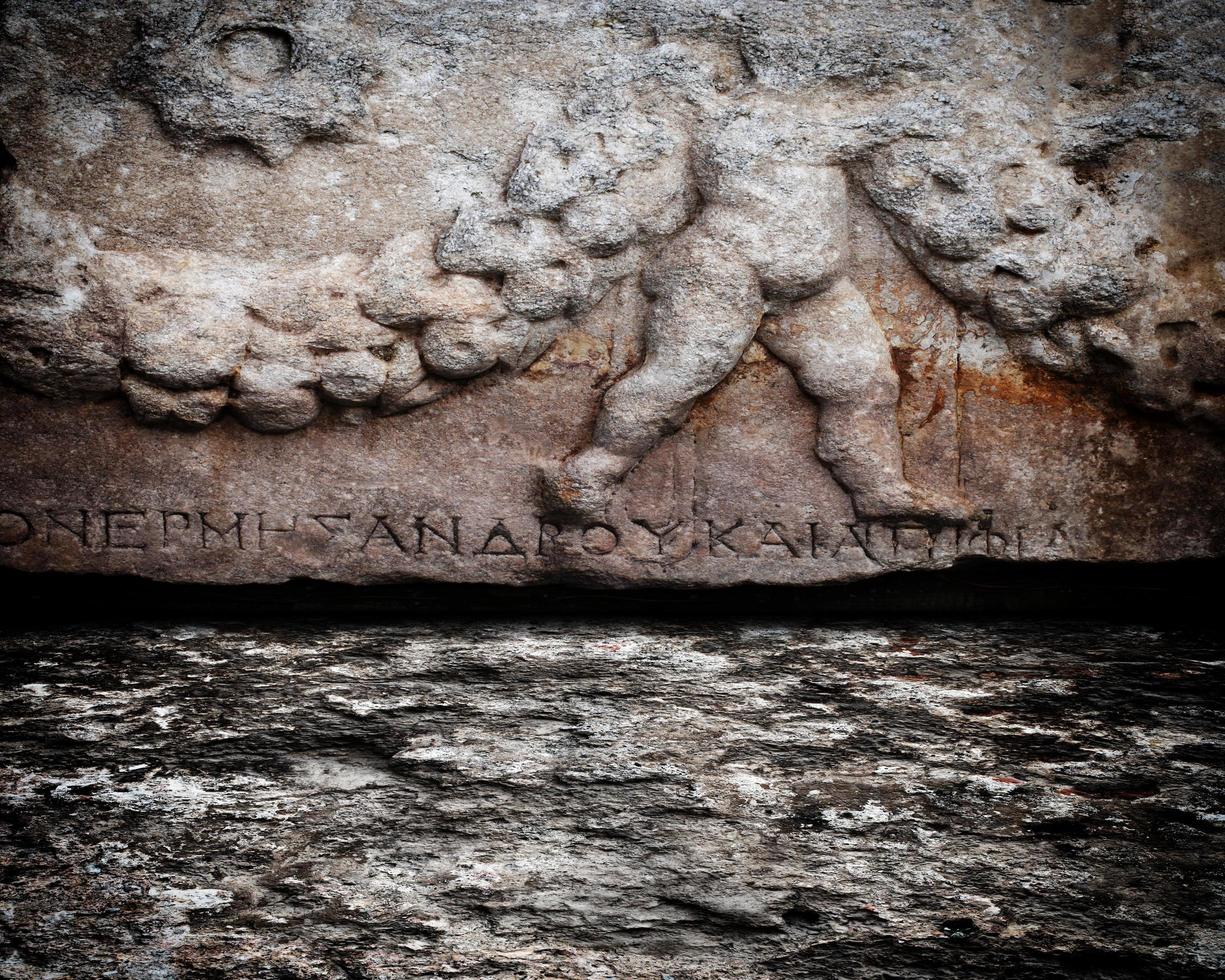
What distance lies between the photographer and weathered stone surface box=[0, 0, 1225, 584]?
10.4 feet

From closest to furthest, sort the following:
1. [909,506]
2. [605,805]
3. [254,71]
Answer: [605,805] < [254,71] < [909,506]

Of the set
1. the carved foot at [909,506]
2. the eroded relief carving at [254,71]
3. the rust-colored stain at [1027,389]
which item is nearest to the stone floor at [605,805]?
the carved foot at [909,506]

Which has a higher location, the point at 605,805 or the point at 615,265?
the point at 615,265

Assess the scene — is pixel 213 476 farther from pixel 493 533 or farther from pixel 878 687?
pixel 878 687

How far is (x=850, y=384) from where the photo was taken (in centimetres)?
327

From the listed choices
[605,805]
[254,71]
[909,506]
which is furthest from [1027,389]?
[254,71]

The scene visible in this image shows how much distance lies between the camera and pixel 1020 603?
11.7 ft

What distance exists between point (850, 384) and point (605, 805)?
1.39m

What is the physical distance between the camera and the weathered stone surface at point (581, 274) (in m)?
3.17

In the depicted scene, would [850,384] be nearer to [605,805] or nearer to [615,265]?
[615,265]

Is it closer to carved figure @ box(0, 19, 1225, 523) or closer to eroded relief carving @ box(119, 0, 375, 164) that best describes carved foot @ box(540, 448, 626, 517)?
carved figure @ box(0, 19, 1225, 523)

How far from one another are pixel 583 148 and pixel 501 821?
5.46 ft

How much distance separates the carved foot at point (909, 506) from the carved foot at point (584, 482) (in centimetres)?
62

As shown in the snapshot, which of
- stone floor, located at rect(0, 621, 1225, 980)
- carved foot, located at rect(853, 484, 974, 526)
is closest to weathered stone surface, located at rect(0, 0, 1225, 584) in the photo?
carved foot, located at rect(853, 484, 974, 526)
